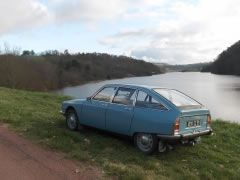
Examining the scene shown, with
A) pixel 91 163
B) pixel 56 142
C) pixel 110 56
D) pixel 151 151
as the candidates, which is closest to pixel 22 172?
pixel 91 163

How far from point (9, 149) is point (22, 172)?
1734 millimetres

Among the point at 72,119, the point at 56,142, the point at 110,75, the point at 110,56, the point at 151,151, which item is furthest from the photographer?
the point at 110,56

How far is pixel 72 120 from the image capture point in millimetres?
10258

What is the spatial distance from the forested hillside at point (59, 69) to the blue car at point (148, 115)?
34.6 m

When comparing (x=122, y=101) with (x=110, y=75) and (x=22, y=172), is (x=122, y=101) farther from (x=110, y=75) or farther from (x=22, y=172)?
(x=110, y=75)

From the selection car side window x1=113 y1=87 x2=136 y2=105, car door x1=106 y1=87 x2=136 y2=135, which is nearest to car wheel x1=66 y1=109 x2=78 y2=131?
car door x1=106 y1=87 x2=136 y2=135

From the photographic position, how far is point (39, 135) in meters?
9.58

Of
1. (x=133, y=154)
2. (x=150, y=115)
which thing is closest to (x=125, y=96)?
(x=150, y=115)

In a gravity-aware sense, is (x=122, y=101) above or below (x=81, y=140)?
above

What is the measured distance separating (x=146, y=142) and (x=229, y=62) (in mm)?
128993

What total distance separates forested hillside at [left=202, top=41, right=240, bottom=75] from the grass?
115 metres

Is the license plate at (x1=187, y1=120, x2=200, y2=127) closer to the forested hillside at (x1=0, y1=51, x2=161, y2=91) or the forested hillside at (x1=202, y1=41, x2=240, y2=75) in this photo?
the forested hillside at (x1=0, y1=51, x2=161, y2=91)

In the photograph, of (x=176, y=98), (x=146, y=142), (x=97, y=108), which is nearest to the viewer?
(x=146, y=142)

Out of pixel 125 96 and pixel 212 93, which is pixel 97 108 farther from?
pixel 212 93
